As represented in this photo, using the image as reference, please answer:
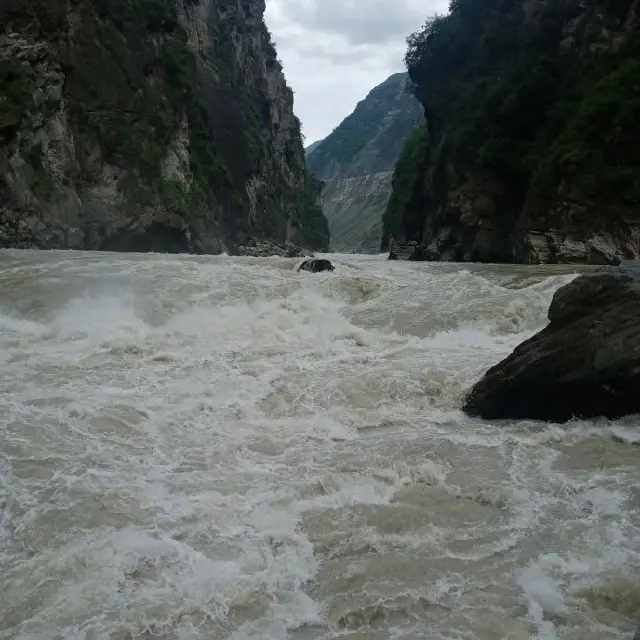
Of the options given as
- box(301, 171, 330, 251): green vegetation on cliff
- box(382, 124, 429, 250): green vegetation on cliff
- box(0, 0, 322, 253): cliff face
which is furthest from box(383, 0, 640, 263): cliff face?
box(301, 171, 330, 251): green vegetation on cliff

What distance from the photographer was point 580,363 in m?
6.50

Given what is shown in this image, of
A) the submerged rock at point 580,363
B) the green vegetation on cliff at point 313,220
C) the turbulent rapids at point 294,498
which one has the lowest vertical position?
the turbulent rapids at point 294,498

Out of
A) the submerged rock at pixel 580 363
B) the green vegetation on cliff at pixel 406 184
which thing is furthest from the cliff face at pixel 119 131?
the submerged rock at pixel 580 363

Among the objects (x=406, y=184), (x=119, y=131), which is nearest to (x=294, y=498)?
(x=119, y=131)

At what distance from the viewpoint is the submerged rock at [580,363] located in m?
6.34

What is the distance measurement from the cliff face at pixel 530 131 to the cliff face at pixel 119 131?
49.0 ft

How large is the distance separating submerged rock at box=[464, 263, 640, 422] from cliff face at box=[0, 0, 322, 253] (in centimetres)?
2055

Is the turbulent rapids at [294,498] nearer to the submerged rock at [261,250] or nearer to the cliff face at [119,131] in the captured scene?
the cliff face at [119,131]

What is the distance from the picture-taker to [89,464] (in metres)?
5.28

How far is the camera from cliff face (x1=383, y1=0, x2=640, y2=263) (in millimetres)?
22422

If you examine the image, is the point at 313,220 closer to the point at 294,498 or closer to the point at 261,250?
the point at 261,250

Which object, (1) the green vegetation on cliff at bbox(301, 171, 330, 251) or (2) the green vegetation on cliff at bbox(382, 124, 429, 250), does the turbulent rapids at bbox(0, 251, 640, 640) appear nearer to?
(2) the green vegetation on cliff at bbox(382, 124, 429, 250)

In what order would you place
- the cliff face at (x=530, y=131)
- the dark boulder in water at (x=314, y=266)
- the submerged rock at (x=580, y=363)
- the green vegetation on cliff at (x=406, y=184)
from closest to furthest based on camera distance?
the submerged rock at (x=580, y=363)
the dark boulder in water at (x=314, y=266)
the cliff face at (x=530, y=131)
the green vegetation on cliff at (x=406, y=184)

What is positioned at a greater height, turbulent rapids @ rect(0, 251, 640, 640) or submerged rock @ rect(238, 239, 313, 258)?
submerged rock @ rect(238, 239, 313, 258)
